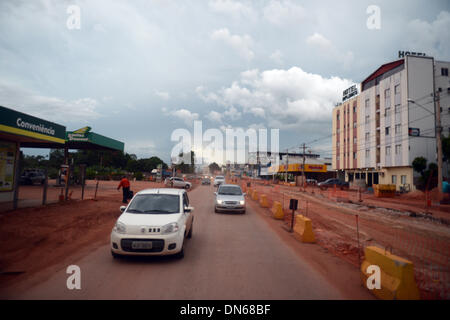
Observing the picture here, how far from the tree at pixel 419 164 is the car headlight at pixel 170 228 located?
38992 millimetres

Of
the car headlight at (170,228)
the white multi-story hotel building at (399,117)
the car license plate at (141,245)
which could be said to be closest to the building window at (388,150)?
the white multi-story hotel building at (399,117)

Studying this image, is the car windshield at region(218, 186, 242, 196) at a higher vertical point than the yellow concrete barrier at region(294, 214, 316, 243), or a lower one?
higher

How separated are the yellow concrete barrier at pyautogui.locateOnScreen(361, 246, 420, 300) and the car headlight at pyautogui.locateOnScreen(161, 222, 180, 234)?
410cm

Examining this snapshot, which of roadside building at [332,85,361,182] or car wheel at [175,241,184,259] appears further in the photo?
roadside building at [332,85,361,182]

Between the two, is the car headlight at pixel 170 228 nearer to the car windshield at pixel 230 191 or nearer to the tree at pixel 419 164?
the car windshield at pixel 230 191

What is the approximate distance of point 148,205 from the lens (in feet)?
24.1

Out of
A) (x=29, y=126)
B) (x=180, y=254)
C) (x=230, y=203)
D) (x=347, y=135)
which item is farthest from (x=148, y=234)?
(x=347, y=135)

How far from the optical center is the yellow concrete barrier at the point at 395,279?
4246 millimetres

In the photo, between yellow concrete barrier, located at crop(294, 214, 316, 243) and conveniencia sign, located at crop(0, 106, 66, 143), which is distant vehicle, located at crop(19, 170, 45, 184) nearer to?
conveniencia sign, located at crop(0, 106, 66, 143)

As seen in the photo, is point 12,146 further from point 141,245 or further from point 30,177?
point 30,177

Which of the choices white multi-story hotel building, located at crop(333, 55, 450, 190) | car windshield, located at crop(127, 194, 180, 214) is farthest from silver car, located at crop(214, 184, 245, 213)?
white multi-story hotel building, located at crop(333, 55, 450, 190)

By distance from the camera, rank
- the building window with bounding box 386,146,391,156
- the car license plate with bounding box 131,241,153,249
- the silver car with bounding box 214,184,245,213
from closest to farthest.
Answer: the car license plate with bounding box 131,241,153,249 < the silver car with bounding box 214,184,245,213 < the building window with bounding box 386,146,391,156

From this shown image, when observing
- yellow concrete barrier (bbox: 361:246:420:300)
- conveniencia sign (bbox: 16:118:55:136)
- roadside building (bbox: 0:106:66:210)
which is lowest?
yellow concrete barrier (bbox: 361:246:420:300)

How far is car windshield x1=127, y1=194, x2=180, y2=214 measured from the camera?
7116mm
